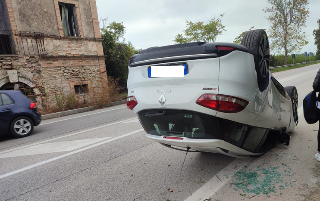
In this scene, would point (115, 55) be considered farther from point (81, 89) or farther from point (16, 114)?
point (16, 114)

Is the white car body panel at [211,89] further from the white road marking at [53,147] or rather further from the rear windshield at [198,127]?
the white road marking at [53,147]

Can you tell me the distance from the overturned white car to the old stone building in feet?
36.7

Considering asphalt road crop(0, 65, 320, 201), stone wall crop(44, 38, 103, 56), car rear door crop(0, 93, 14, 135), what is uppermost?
stone wall crop(44, 38, 103, 56)

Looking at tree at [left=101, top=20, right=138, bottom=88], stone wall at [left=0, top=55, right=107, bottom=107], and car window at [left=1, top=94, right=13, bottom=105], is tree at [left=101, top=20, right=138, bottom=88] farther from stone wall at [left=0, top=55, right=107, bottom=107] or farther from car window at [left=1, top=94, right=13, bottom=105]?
car window at [left=1, top=94, right=13, bottom=105]

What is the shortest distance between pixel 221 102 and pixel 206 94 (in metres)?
0.16

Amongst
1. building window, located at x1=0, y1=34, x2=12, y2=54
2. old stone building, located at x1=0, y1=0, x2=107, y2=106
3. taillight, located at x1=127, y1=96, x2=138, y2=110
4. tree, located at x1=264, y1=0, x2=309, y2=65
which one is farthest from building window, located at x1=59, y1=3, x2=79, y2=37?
tree, located at x1=264, y1=0, x2=309, y2=65

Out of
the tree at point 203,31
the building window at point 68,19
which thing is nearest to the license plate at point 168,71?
the building window at point 68,19

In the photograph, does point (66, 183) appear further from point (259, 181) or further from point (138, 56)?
point (259, 181)

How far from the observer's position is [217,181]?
270 centimetres

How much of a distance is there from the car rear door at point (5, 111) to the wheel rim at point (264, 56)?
6.69 metres

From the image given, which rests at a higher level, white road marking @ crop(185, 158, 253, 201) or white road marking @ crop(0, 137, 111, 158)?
white road marking @ crop(185, 158, 253, 201)

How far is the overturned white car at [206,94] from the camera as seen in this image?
217 cm

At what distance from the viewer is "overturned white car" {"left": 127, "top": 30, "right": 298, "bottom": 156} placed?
7.13 feet

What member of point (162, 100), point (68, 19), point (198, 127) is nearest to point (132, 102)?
point (162, 100)
